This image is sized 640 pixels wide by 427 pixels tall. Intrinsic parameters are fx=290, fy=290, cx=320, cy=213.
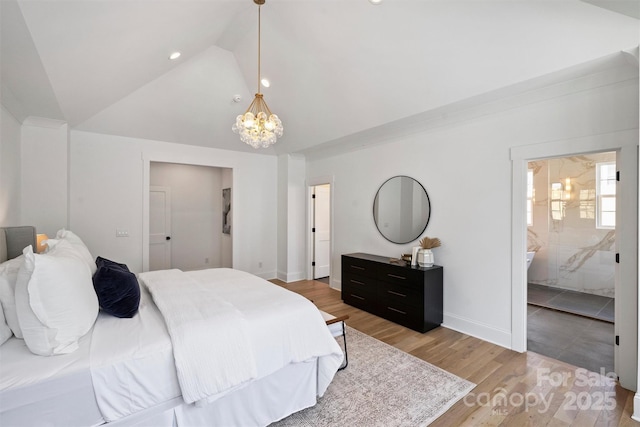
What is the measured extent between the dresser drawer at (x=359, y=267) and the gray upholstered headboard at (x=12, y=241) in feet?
11.6

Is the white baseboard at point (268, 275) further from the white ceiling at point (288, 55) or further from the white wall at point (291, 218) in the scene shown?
the white ceiling at point (288, 55)

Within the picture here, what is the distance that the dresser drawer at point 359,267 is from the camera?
13.1ft

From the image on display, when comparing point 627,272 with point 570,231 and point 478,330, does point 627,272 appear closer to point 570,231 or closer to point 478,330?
point 478,330

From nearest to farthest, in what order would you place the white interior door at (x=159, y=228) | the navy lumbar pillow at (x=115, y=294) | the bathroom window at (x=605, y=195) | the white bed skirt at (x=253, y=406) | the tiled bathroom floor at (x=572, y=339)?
the white bed skirt at (x=253, y=406) → the navy lumbar pillow at (x=115, y=294) → the tiled bathroom floor at (x=572, y=339) → the bathroom window at (x=605, y=195) → the white interior door at (x=159, y=228)

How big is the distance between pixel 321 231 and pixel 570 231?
4.48 metres

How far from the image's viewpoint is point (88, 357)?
1.46 m

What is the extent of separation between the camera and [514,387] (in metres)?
2.37

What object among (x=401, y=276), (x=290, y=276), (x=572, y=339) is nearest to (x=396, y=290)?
(x=401, y=276)

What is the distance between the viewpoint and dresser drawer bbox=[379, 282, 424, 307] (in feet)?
11.2

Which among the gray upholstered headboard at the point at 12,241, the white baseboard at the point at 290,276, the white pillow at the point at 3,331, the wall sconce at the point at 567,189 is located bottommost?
the white baseboard at the point at 290,276

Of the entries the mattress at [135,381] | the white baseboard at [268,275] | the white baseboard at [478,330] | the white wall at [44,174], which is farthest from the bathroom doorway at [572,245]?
the white wall at [44,174]

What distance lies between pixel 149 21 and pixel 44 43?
0.73 m

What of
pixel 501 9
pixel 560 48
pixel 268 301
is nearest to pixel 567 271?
pixel 560 48

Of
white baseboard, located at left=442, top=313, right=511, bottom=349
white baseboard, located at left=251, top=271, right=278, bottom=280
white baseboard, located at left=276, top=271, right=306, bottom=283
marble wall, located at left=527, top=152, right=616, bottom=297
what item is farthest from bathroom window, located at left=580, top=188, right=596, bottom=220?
white baseboard, located at left=251, top=271, right=278, bottom=280
